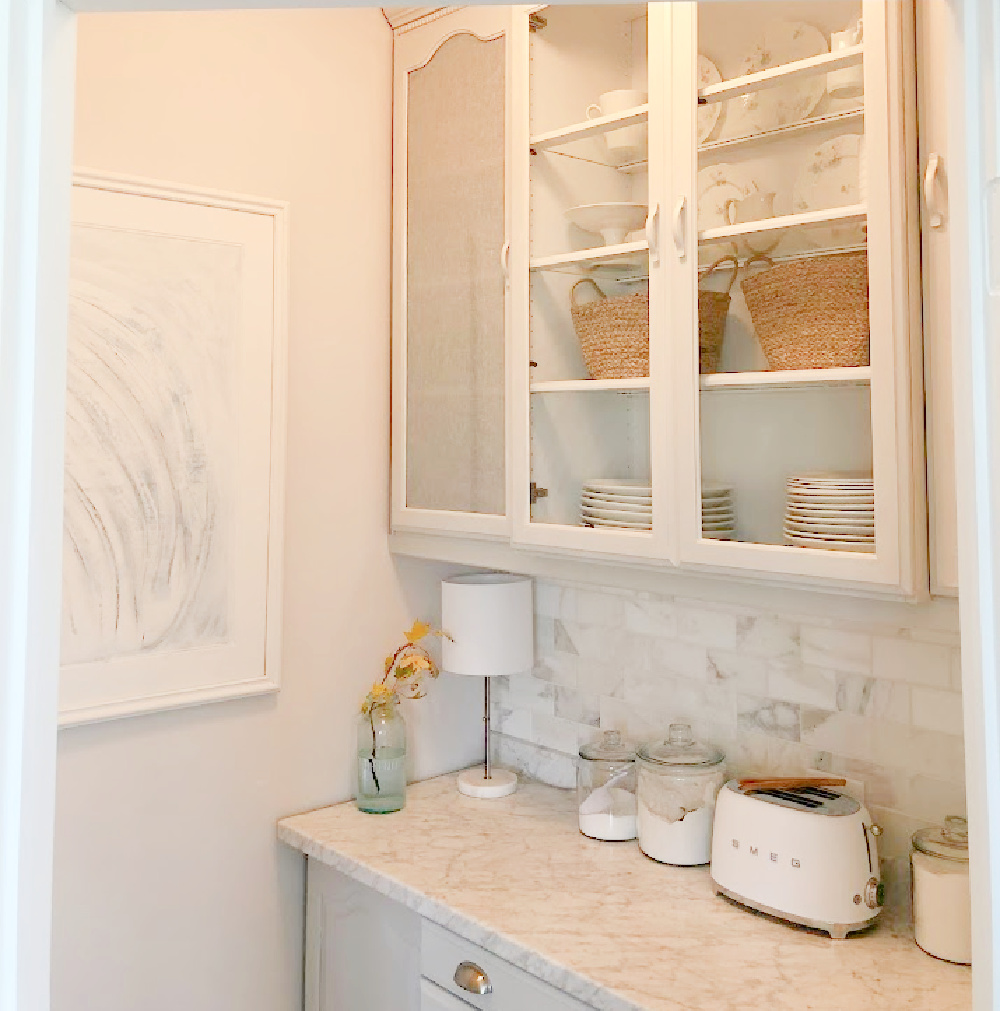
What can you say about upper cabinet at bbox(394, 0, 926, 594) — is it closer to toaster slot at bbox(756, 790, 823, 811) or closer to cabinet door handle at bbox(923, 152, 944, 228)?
cabinet door handle at bbox(923, 152, 944, 228)

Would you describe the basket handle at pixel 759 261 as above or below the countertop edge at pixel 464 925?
above

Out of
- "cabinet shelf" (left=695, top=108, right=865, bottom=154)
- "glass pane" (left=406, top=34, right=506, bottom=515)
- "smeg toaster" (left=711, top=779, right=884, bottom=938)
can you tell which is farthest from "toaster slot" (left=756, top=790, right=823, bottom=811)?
"cabinet shelf" (left=695, top=108, right=865, bottom=154)

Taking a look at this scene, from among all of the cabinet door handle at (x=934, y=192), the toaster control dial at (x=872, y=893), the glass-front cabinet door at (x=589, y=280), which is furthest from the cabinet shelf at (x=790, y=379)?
the toaster control dial at (x=872, y=893)

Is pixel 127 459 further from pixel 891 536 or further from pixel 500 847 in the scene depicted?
pixel 891 536

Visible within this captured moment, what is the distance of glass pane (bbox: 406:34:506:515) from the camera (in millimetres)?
1873

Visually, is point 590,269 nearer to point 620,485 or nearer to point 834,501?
point 620,485

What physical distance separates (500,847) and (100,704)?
782 millimetres

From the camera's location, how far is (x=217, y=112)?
1.83m

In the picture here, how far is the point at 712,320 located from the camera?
58.4 inches

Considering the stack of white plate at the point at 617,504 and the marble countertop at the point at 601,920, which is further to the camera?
the stack of white plate at the point at 617,504

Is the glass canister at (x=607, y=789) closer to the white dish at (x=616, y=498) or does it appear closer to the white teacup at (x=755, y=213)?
the white dish at (x=616, y=498)

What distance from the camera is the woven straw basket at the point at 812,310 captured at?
132cm

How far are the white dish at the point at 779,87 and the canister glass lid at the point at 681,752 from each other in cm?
105

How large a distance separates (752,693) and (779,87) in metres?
1.05
